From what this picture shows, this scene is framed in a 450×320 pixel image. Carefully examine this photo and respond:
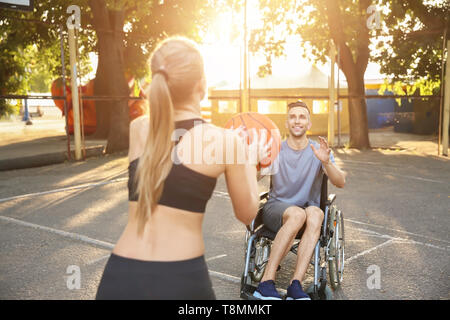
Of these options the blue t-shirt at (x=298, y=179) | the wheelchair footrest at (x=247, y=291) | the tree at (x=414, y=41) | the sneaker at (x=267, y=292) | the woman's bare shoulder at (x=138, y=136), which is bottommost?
the wheelchair footrest at (x=247, y=291)

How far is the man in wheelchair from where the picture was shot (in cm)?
383

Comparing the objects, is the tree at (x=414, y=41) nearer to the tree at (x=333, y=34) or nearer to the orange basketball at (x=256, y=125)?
the tree at (x=333, y=34)

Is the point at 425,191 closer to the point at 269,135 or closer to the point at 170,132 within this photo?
the point at 269,135

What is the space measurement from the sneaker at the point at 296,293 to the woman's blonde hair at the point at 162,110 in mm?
2057

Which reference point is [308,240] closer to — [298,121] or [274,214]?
[274,214]

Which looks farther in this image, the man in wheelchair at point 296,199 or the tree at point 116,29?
the tree at point 116,29

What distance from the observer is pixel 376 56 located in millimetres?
15492

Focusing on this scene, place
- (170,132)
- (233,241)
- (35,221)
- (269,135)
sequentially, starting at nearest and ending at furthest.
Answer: (170,132), (269,135), (233,241), (35,221)

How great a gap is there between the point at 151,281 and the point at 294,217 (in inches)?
91.2

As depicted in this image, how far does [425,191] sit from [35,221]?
640 cm

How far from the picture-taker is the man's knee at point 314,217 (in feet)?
13.2

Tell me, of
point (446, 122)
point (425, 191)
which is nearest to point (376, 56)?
point (446, 122)

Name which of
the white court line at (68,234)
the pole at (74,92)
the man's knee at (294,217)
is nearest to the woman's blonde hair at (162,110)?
the man's knee at (294,217)
